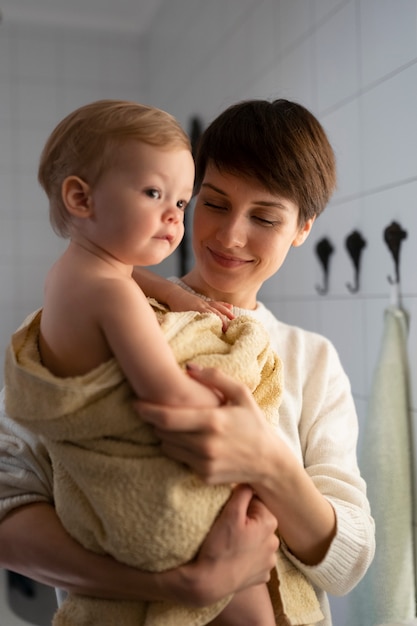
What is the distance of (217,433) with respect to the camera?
776mm

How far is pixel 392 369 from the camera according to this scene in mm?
1429

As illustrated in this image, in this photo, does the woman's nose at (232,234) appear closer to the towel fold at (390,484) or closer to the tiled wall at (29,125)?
the towel fold at (390,484)

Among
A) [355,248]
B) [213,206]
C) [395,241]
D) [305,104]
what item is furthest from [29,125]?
[213,206]

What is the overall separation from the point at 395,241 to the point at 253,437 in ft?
2.58

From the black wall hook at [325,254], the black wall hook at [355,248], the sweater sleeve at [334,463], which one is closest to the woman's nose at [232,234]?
the sweater sleeve at [334,463]

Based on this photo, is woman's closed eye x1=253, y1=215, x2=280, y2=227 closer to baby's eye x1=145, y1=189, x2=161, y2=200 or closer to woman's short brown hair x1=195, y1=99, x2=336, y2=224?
woman's short brown hair x1=195, y1=99, x2=336, y2=224

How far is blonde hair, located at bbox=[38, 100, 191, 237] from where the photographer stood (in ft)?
2.55

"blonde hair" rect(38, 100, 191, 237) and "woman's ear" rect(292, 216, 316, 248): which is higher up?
"blonde hair" rect(38, 100, 191, 237)

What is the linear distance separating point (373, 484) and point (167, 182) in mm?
911

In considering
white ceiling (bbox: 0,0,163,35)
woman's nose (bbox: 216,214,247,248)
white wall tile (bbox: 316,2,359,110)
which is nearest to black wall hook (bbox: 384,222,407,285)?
white wall tile (bbox: 316,2,359,110)

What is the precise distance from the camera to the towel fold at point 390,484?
1.38m

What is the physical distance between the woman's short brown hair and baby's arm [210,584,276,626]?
60 centimetres

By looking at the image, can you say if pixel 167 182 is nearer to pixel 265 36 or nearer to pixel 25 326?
pixel 25 326

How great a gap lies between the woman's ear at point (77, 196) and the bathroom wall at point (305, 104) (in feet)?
2.73
